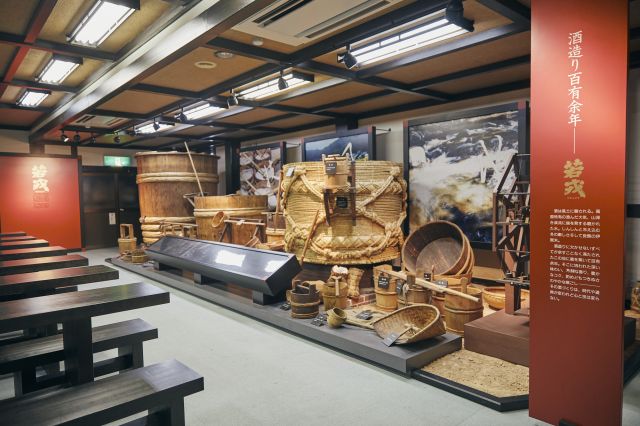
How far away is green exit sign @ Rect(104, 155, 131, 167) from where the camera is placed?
12.6 metres

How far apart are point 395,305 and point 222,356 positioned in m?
1.99

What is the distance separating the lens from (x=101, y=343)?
2.79m

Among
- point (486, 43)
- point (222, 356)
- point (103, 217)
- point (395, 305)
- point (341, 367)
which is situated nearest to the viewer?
point (341, 367)

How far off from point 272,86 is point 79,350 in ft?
14.9

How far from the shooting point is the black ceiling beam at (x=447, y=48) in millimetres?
3977

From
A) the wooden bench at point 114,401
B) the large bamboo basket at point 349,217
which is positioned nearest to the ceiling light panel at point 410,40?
the large bamboo basket at point 349,217

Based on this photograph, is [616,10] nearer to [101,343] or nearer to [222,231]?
[101,343]

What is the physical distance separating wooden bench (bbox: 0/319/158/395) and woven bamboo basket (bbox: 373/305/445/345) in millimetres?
1909

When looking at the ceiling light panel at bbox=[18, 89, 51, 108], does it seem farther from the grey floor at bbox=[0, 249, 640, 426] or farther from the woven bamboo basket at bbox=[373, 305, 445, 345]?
the woven bamboo basket at bbox=[373, 305, 445, 345]

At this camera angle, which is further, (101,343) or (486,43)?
(486,43)

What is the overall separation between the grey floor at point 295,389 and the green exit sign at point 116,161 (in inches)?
378

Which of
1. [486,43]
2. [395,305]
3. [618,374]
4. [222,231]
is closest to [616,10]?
[618,374]

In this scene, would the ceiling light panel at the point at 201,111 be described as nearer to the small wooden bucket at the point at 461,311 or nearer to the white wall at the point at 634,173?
the small wooden bucket at the point at 461,311

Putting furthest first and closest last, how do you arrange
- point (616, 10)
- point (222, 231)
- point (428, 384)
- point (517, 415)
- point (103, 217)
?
point (103, 217) < point (222, 231) < point (428, 384) < point (517, 415) < point (616, 10)
